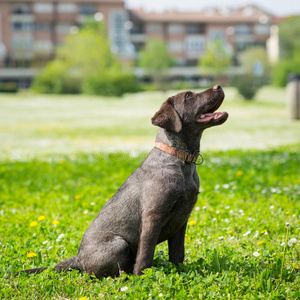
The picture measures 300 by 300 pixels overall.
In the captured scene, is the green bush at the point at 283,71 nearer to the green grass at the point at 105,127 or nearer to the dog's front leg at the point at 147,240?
the green grass at the point at 105,127

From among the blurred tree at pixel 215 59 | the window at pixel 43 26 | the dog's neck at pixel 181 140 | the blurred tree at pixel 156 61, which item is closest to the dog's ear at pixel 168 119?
the dog's neck at pixel 181 140

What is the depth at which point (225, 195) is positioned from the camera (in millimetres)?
6355

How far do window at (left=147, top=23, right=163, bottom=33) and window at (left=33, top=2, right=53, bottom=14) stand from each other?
1691cm

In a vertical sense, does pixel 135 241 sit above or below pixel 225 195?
above

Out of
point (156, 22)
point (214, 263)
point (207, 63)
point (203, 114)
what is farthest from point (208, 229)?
point (156, 22)

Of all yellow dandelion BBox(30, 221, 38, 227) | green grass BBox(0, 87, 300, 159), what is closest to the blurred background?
green grass BBox(0, 87, 300, 159)

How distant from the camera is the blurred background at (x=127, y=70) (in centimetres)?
1869

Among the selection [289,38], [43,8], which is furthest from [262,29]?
[43,8]

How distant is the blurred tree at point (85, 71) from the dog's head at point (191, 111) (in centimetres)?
3687

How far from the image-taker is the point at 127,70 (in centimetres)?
5125

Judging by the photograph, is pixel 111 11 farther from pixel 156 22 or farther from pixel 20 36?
pixel 20 36

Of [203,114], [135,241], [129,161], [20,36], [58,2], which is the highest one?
[58,2]

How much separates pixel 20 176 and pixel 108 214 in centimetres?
520

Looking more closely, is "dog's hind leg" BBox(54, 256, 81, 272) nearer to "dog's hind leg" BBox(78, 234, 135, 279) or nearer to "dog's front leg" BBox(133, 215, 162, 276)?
"dog's hind leg" BBox(78, 234, 135, 279)
